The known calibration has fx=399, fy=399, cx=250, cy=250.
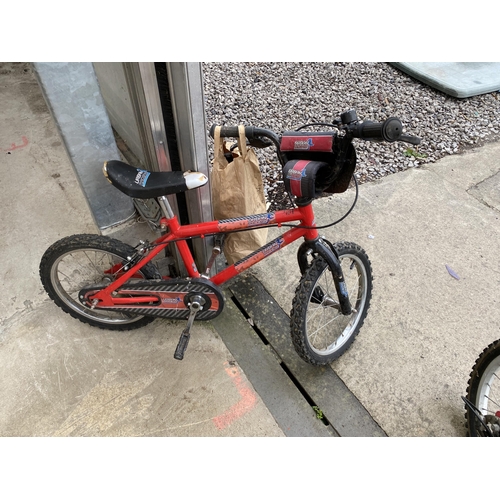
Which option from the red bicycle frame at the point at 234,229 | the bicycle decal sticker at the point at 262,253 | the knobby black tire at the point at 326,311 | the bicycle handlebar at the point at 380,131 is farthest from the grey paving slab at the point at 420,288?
the bicycle handlebar at the point at 380,131

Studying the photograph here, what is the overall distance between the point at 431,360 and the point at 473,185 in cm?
179

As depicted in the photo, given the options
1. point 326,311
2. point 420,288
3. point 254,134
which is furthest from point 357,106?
point 254,134

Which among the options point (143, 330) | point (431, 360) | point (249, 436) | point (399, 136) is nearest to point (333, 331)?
point (431, 360)

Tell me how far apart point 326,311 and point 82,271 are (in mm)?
1530

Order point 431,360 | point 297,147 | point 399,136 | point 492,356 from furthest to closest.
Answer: point 431,360
point 492,356
point 297,147
point 399,136

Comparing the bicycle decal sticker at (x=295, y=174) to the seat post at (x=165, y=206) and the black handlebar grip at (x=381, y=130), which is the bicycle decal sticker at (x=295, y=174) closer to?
the black handlebar grip at (x=381, y=130)

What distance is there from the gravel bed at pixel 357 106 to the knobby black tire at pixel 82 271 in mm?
1471

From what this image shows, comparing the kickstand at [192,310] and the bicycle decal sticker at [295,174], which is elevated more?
the bicycle decal sticker at [295,174]

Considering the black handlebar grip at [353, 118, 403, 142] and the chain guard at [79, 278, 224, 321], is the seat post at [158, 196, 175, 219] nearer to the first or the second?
the chain guard at [79, 278, 224, 321]

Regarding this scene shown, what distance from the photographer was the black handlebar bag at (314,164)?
1.58 metres

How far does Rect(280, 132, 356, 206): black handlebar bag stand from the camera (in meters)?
1.58

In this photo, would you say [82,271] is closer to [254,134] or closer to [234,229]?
[234,229]

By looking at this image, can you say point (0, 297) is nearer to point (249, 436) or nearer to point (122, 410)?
point (122, 410)

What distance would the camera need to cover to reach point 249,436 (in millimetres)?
1939
